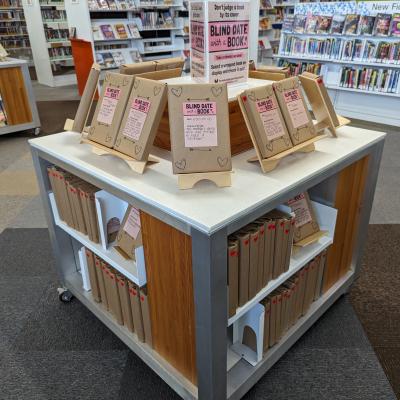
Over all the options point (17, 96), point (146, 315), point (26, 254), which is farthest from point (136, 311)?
point (17, 96)

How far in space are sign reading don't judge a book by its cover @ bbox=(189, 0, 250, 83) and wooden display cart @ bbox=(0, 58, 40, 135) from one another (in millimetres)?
3540

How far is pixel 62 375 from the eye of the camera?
1.61 meters

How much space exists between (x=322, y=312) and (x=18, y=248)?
1.94 meters

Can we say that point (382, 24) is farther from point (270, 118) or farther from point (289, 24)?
point (270, 118)

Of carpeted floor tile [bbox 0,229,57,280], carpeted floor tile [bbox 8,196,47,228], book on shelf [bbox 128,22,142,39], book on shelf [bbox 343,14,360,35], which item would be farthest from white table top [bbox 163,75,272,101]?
book on shelf [bbox 128,22,142,39]

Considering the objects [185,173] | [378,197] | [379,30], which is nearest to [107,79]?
[185,173]

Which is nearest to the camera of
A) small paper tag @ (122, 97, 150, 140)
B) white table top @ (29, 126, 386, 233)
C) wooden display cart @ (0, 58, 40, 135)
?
white table top @ (29, 126, 386, 233)

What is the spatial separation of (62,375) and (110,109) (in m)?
1.14

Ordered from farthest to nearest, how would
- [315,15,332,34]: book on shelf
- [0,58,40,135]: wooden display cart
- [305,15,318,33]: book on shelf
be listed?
[305,15,318,33]: book on shelf, [315,15,332,34]: book on shelf, [0,58,40,135]: wooden display cart

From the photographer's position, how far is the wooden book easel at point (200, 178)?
1.17m

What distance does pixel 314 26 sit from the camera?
5.08m

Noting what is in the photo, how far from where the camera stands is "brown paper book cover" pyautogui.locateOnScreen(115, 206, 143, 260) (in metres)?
1.46

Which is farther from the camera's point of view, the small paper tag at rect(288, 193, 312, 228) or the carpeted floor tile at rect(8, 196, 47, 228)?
the carpeted floor tile at rect(8, 196, 47, 228)

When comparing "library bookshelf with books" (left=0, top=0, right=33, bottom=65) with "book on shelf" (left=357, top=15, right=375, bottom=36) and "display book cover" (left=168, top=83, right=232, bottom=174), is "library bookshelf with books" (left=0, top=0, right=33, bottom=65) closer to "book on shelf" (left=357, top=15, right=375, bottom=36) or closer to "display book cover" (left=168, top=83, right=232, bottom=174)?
"book on shelf" (left=357, top=15, right=375, bottom=36)
